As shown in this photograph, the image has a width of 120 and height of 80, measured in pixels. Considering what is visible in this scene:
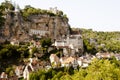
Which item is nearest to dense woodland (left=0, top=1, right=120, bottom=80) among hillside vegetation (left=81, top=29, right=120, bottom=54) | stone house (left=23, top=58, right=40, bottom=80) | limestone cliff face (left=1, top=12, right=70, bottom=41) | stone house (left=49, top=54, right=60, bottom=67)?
hillside vegetation (left=81, top=29, right=120, bottom=54)

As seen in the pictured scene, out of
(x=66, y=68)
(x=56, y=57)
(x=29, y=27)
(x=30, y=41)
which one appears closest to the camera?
(x=66, y=68)

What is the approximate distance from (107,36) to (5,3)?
58900 mm

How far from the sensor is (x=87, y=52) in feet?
264

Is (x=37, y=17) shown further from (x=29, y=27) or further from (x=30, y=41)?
(x=30, y=41)

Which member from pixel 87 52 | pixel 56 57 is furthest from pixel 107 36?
pixel 56 57

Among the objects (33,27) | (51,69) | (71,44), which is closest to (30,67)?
(51,69)

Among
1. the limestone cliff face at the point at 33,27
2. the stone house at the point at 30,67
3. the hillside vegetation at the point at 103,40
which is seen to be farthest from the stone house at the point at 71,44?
the stone house at the point at 30,67

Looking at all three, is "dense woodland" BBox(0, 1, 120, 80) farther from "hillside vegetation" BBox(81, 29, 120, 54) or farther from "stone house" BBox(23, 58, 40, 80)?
"stone house" BBox(23, 58, 40, 80)

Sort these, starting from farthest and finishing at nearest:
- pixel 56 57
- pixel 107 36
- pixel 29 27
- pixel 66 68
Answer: pixel 107 36, pixel 29 27, pixel 56 57, pixel 66 68

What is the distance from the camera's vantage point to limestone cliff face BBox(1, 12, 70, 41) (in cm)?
7425

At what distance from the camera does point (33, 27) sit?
261 ft

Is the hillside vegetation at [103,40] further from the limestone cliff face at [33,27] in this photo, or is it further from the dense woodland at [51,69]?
the limestone cliff face at [33,27]

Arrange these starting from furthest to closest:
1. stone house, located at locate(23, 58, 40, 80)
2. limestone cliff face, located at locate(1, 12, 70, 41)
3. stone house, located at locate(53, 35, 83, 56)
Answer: limestone cliff face, located at locate(1, 12, 70, 41) < stone house, located at locate(53, 35, 83, 56) < stone house, located at locate(23, 58, 40, 80)

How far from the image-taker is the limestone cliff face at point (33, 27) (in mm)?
74250
